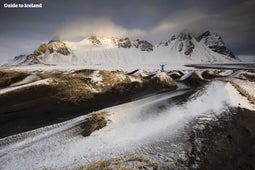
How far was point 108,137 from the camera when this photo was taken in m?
11.3

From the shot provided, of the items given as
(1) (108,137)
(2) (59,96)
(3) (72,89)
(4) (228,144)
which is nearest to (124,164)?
(1) (108,137)

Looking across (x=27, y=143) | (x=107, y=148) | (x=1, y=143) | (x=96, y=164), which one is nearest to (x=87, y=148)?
(x=107, y=148)

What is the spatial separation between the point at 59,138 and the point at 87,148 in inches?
91.8

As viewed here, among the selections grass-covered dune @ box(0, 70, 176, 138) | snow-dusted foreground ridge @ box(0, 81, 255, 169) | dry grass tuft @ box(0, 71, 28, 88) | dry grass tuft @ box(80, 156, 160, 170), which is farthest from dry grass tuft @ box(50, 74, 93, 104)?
dry grass tuft @ box(80, 156, 160, 170)

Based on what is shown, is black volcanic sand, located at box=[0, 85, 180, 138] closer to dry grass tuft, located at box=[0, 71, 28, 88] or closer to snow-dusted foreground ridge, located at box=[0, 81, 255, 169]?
snow-dusted foreground ridge, located at box=[0, 81, 255, 169]

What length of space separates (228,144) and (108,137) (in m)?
6.79

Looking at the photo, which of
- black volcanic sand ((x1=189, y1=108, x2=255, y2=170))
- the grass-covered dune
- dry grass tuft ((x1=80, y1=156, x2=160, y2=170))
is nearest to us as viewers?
dry grass tuft ((x1=80, y1=156, x2=160, y2=170))

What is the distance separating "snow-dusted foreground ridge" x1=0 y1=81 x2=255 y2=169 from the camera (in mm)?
9273

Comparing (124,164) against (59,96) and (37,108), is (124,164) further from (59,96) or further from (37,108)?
(59,96)

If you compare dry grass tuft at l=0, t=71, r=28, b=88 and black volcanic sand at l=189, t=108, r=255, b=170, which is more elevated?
dry grass tuft at l=0, t=71, r=28, b=88

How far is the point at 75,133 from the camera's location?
39.1ft

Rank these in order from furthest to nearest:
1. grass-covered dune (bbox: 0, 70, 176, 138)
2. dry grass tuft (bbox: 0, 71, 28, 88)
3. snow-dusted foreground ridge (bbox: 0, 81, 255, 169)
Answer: dry grass tuft (bbox: 0, 71, 28, 88) < grass-covered dune (bbox: 0, 70, 176, 138) < snow-dusted foreground ridge (bbox: 0, 81, 255, 169)

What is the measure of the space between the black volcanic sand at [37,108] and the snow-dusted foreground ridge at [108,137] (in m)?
1.73

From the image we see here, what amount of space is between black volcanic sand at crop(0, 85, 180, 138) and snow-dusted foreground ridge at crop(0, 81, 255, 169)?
1734 mm
